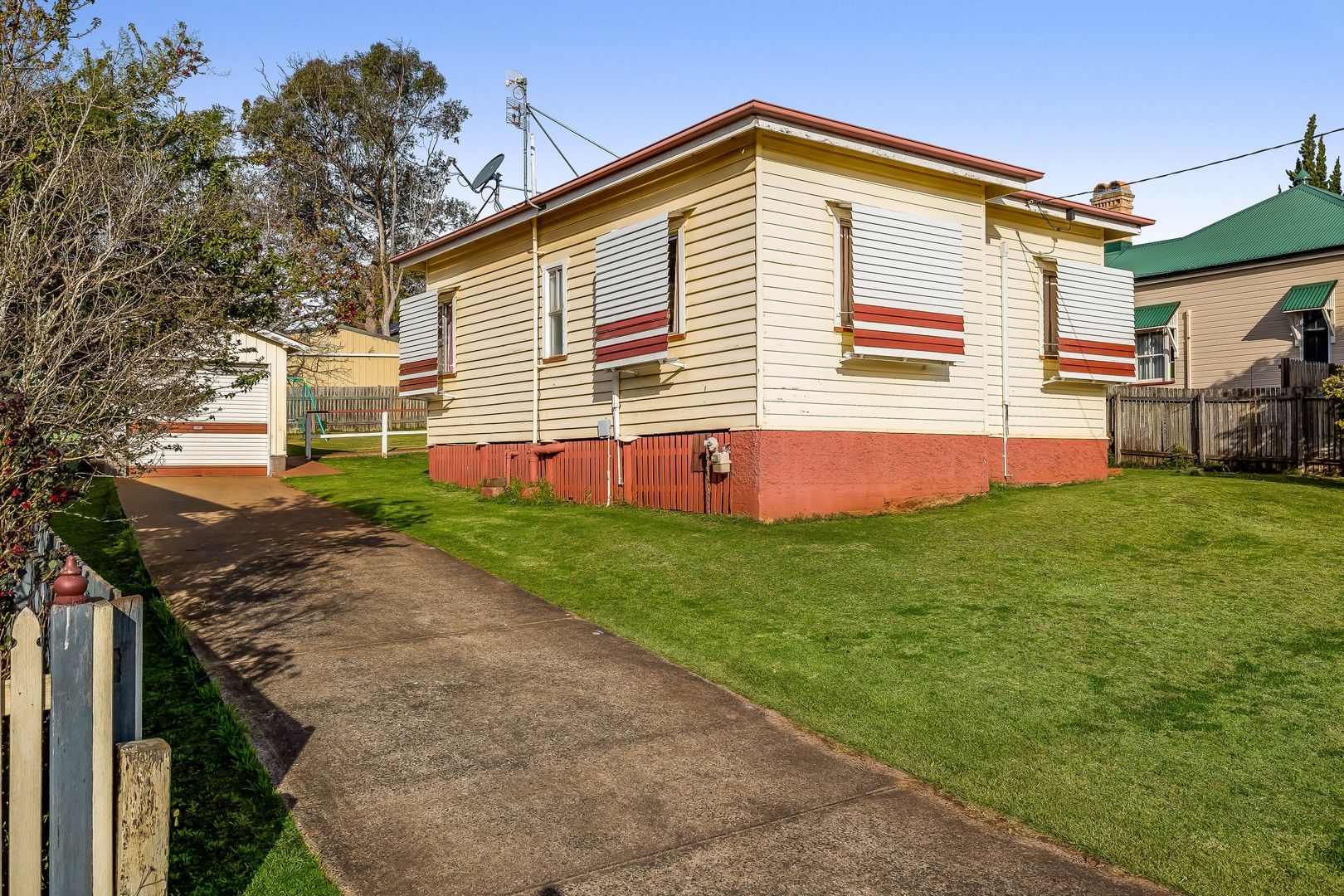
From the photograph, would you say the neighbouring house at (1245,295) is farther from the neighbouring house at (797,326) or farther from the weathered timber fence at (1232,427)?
the neighbouring house at (797,326)

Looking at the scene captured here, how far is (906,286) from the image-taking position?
14102 mm

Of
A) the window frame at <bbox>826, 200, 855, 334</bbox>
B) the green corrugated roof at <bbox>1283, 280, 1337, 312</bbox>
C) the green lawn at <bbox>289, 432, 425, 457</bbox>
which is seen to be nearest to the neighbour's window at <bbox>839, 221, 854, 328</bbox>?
the window frame at <bbox>826, 200, 855, 334</bbox>

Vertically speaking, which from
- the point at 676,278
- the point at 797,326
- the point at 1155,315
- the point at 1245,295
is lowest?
the point at 797,326

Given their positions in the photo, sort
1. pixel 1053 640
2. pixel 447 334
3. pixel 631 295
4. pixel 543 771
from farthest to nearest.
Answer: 1. pixel 447 334
2. pixel 631 295
3. pixel 1053 640
4. pixel 543 771

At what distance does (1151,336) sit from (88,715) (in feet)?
90.4

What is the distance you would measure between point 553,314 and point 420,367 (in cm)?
405

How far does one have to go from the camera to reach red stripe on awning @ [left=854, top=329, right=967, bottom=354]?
13.7m

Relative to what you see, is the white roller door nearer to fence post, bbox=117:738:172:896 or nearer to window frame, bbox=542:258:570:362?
window frame, bbox=542:258:570:362

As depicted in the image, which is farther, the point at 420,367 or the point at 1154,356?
the point at 1154,356

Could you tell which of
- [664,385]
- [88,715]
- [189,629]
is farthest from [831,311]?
[88,715]

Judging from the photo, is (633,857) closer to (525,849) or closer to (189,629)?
(525,849)

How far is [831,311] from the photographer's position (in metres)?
13.9

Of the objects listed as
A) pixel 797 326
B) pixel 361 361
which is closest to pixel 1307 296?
pixel 797 326

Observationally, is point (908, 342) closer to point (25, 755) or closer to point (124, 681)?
point (124, 681)
